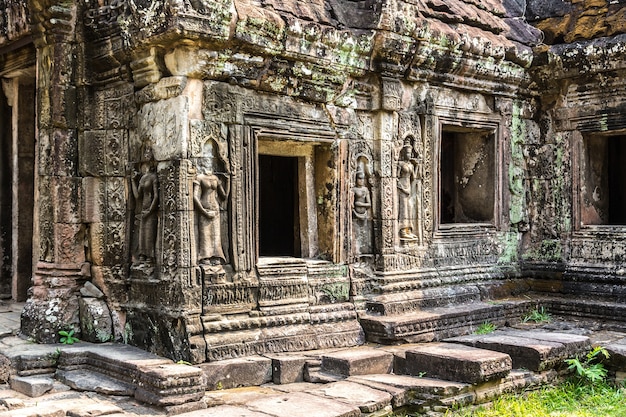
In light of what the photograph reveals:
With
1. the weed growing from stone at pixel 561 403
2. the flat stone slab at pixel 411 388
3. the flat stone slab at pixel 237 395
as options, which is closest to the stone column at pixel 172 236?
the flat stone slab at pixel 237 395

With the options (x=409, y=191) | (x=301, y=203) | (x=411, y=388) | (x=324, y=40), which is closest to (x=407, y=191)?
(x=409, y=191)

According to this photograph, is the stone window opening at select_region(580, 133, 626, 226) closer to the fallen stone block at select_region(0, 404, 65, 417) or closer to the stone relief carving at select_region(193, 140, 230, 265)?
the stone relief carving at select_region(193, 140, 230, 265)

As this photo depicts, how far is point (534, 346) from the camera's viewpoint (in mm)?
6855

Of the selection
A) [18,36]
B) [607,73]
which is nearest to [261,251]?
[18,36]

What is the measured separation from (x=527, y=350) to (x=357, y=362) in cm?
161

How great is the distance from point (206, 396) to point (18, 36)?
14.8 feet

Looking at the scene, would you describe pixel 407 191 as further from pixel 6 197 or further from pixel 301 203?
pixel 6 197

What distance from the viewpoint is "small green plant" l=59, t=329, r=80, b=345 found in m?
6.93

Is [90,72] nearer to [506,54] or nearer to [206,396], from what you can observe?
[206,396]

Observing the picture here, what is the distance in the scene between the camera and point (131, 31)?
6586 mm

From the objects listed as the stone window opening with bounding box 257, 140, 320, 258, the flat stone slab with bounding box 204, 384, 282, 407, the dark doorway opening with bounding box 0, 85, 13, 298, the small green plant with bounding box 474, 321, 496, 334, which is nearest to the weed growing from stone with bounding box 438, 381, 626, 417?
the small green plant with bounding box 474, 321, 496, 334

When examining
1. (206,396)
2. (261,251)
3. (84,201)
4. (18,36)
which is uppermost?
(18,36)

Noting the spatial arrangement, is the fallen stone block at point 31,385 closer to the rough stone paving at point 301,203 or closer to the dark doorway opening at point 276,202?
the rough stone paving at point 301,203

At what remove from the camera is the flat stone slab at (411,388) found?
5.95 metres
